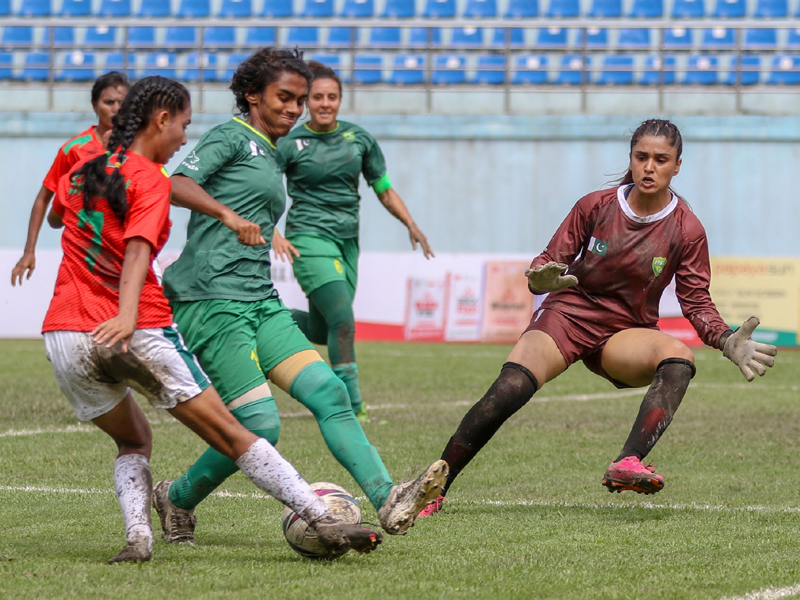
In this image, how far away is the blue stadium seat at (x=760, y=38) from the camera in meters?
22.2

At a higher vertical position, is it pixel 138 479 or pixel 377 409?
pixel 138 479

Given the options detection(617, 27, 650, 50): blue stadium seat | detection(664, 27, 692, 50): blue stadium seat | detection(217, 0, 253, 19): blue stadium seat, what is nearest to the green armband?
detection(617, 27, 650, 50): blue stadium seat

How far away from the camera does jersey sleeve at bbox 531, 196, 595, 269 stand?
5.29 meters

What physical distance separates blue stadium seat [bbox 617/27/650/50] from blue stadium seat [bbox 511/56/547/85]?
1607mm

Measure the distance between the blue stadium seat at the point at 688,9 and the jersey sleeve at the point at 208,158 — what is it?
2097cm

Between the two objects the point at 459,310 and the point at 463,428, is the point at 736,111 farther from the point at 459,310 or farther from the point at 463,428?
the point at 463,428

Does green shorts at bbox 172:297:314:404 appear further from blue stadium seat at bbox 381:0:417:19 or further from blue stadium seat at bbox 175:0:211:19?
blue stadium seat at bbox 175:0:211:19

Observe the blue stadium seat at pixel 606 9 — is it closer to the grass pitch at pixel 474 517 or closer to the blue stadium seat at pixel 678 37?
the blue stadium seat at pixel 678 37

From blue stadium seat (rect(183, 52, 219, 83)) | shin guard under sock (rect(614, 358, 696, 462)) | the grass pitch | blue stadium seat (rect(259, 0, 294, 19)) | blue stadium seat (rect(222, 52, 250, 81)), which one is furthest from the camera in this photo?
blue stadium seat (rect(259, 0, 294, 19))

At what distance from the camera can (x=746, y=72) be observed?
21797mm

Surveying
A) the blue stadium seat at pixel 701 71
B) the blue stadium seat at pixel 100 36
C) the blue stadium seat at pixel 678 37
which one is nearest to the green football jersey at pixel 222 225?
the blue stadium seat at pixel 701 71

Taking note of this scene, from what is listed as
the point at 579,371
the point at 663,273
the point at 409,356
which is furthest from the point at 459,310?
the point at 663,273

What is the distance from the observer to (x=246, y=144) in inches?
175

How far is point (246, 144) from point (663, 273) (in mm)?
2079
